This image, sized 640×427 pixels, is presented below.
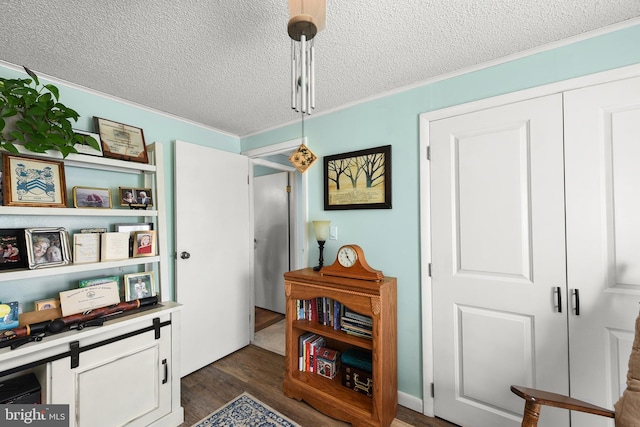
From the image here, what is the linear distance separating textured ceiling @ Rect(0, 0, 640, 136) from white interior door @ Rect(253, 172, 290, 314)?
190cm

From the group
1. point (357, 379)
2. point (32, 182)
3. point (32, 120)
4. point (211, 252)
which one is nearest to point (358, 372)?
point (357, 379)

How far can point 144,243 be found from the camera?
188 cm

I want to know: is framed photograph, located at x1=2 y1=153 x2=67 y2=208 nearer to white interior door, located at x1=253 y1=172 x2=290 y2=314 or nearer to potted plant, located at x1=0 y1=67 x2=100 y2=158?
potted plant, located at x1=0 y1=67 x2=100 y2=158

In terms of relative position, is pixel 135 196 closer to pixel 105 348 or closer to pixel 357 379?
pixel 105 348

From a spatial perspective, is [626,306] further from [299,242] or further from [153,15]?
[299,242]

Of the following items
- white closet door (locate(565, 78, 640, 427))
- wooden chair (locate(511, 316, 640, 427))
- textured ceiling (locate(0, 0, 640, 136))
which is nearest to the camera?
wooden chair (locate(511, 316, 640, 427))

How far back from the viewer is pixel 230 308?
2725 mm

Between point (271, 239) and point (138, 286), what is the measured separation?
80.7 inches

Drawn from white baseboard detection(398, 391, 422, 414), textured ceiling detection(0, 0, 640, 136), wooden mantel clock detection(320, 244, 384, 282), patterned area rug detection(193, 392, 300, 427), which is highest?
textured ceiling detection(0, 0, 640, 136)

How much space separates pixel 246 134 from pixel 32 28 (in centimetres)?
177

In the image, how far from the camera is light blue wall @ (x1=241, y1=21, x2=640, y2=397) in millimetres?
1440

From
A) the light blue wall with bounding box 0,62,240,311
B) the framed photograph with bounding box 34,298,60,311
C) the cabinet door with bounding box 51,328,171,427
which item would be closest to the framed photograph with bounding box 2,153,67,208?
the light blue wall with bounding box 0,62,240,311

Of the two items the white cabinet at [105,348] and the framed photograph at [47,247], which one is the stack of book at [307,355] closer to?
the white cabinet at [105,348]

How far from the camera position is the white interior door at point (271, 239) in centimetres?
376
